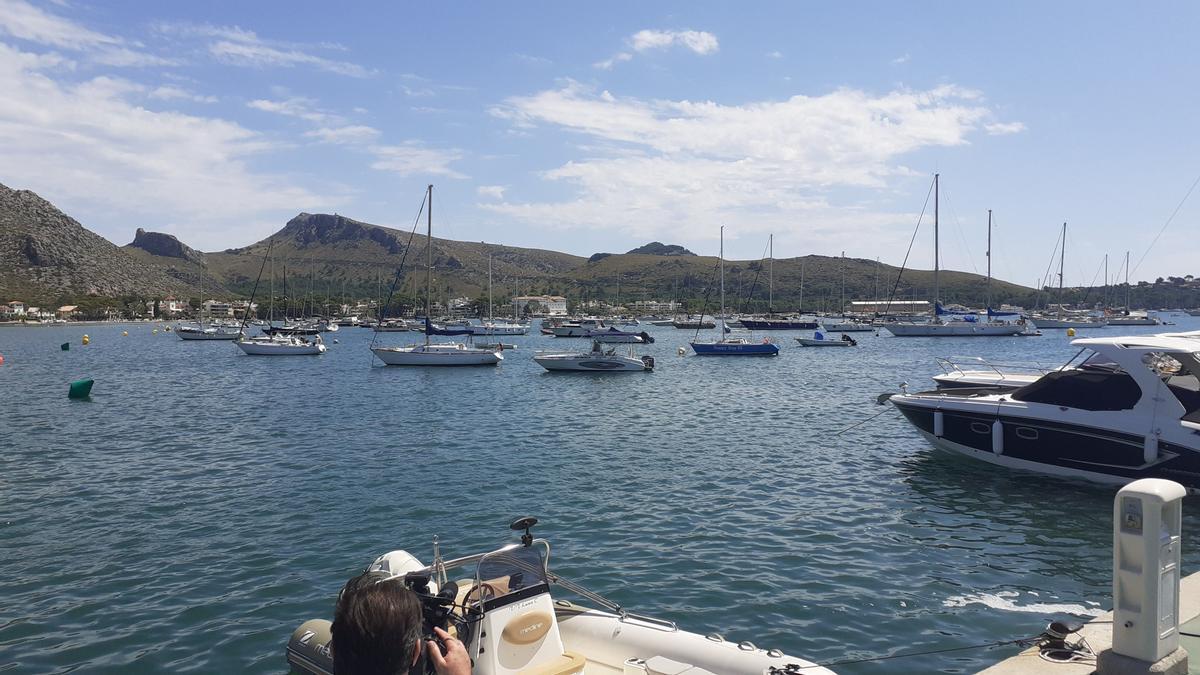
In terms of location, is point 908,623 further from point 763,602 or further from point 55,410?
point 55,410

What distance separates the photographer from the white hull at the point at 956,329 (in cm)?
10412

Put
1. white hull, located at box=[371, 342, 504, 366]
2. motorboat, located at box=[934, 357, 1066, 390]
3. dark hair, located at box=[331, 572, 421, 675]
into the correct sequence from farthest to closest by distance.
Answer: white hull, located at box=[371, 342, 504, 366] → motorboat, located at box=[934, 357, 1066, 390] → dark hair, located at box=[331, 572, 421, 675]

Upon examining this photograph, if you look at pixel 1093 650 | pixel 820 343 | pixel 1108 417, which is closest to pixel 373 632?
pixel 1093 650

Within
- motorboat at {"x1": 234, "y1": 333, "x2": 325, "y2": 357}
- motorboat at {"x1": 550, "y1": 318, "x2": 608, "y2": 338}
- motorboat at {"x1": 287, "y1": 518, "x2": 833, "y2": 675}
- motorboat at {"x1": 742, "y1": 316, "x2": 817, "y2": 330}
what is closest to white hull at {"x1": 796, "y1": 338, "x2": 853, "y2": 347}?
motorboat at {"x1": 742, "y1": 316, "x2": 817, "y2": 330}

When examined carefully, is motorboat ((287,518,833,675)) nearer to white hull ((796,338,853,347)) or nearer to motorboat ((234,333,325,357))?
motorboat ((234,333,325,357))

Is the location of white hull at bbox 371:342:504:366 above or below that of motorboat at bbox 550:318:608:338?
below

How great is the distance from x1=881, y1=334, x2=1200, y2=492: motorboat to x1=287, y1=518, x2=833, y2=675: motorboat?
45.3 ft

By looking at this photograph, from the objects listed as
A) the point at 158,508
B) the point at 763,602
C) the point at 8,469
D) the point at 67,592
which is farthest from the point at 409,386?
the point at 763,602

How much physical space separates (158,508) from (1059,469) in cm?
2067

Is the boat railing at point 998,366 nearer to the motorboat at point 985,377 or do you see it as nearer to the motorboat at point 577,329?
the motorboat at point 985,377

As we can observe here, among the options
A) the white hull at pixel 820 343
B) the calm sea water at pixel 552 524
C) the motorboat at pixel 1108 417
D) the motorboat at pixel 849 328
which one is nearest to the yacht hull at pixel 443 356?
the calm sea water at pixel 552 524

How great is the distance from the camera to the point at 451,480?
20.7 meters

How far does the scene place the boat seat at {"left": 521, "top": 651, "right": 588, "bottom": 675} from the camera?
23.2ft

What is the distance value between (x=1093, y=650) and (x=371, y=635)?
6917mm
